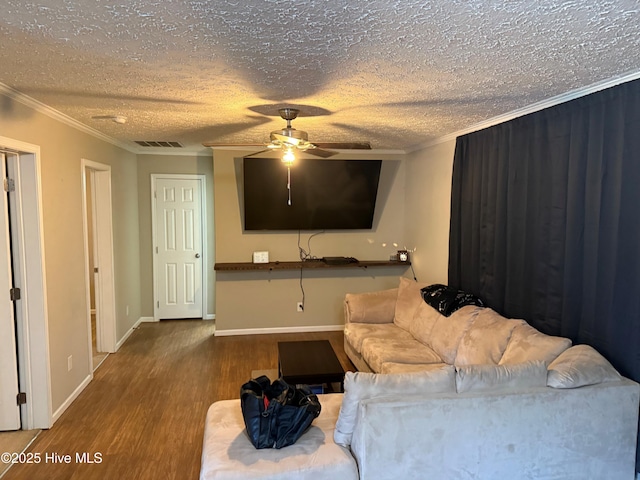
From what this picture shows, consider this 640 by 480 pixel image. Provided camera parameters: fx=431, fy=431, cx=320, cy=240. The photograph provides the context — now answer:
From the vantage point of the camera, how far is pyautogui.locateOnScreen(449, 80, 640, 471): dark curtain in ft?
8.11

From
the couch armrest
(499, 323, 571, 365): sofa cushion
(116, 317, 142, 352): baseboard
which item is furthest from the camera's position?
(116, 317, 142, 352): baseboard

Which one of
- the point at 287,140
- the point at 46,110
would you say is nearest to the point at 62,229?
the point at 46,110

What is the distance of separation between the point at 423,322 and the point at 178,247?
146 inches

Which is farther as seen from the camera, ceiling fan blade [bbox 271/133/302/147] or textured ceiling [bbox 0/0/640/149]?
ceiling fan blade [bbox 271/133/302/147]

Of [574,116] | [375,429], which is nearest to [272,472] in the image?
[375,429]

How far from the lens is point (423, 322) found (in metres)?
4.10

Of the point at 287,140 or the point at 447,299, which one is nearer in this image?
the point at 287,140

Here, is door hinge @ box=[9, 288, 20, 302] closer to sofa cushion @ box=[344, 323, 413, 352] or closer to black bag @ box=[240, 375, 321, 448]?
black bag @ box=[240, 375, 321, 448]

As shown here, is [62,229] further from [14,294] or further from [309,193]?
[309,193]

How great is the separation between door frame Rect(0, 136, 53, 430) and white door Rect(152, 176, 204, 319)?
2.89 m

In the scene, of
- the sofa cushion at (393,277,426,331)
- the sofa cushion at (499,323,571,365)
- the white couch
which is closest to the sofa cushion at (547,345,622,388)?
the white couch

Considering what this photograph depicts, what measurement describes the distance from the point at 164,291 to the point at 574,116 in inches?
213

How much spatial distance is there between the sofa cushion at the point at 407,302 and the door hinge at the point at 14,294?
11.0ft

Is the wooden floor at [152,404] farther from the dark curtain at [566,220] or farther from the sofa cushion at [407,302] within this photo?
the dark curtain at [566,220]
